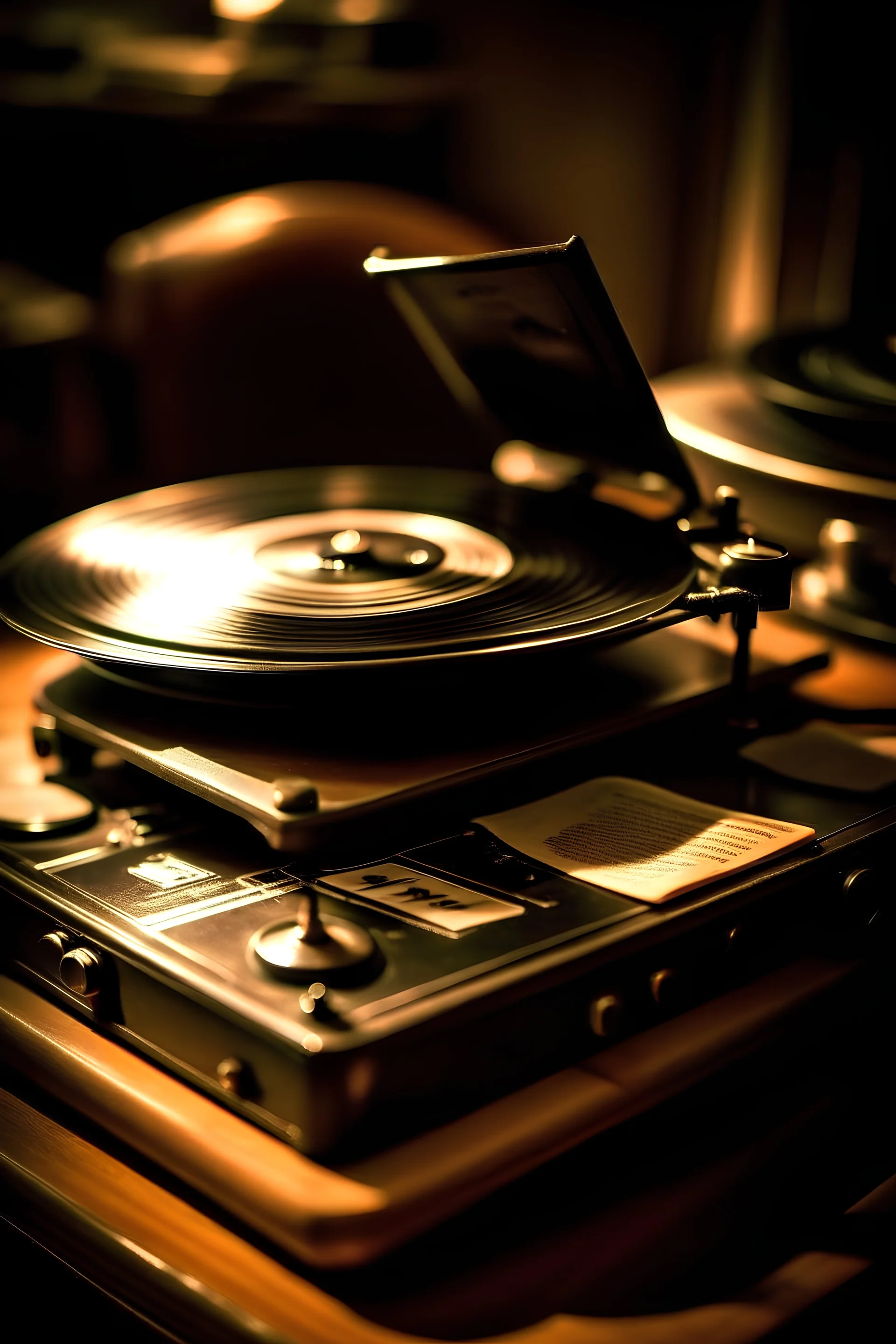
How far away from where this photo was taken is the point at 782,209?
2.38m

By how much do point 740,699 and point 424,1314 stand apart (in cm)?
48

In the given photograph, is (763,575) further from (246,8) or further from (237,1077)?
(246,8)

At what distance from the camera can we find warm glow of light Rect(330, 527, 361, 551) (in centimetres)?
101

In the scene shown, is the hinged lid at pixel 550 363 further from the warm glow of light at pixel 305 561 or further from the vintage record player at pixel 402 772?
the warm glow of light at pixel 305 561

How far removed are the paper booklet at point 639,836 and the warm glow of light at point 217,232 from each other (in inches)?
42.1

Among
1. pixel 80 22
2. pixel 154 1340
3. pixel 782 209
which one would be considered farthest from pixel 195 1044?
pixel 80 22

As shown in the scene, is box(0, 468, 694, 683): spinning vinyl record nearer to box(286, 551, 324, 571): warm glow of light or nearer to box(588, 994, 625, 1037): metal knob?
box(286, 551, 324, 571): warm glow of light

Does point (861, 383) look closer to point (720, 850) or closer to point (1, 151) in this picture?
point (720, 850)

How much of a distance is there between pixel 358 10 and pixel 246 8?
23 centimetres

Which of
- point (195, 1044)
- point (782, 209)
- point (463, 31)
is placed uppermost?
point (463, 31)

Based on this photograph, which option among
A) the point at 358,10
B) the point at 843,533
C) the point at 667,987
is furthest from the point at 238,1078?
the point at 358,10

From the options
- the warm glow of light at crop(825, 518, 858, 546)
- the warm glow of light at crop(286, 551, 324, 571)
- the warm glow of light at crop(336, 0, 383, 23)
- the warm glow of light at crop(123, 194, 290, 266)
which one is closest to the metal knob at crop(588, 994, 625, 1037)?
the warm glow of light at crop(286, 551, 324, 571)

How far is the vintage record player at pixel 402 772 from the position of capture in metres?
0.69

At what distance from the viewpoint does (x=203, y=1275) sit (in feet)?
2.22
